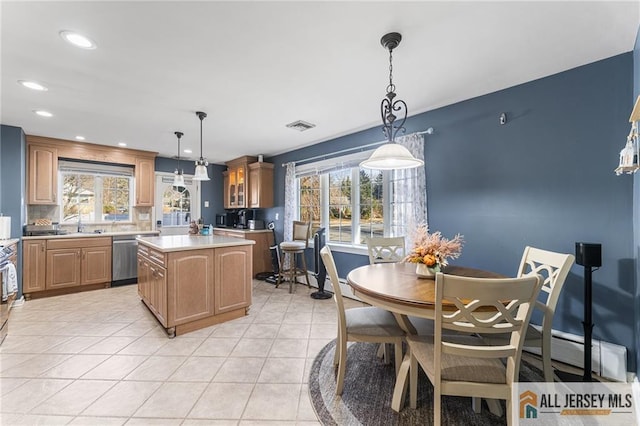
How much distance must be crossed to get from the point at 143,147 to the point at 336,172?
11.7ft

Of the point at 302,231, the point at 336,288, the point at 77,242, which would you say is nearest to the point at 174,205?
the point at 77,242

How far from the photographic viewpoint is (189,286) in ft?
9.58

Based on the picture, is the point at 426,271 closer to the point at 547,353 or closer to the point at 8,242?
the point at 547,353

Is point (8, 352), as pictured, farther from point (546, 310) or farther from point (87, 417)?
point (546, 310)

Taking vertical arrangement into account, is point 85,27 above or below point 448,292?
above

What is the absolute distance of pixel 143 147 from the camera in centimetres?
506

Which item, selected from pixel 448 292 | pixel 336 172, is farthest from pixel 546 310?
pixel 336 172

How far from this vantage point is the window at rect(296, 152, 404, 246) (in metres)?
3.85

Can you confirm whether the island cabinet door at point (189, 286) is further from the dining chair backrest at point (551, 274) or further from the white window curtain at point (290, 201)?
the dining chair backrest at point (551, 274)

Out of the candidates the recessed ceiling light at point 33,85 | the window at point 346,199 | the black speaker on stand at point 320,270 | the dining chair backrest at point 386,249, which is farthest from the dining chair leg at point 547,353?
the recessed ceiling light at point 33,85

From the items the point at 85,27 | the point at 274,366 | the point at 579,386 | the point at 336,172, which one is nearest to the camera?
the point at 85,27

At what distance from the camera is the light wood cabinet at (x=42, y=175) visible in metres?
4.22

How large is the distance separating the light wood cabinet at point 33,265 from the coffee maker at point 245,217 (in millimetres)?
3044

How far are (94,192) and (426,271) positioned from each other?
5.85m
